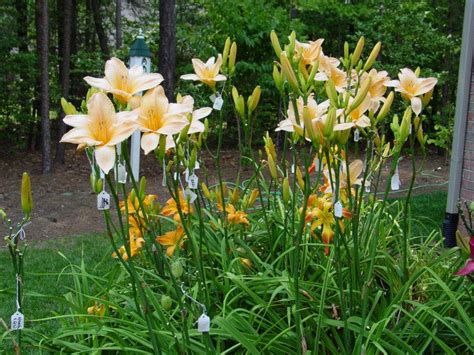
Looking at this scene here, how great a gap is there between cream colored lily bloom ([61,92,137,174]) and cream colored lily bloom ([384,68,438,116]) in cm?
88

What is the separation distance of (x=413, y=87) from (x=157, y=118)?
0.86 metres

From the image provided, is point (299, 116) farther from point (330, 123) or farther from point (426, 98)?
point (426, 98)

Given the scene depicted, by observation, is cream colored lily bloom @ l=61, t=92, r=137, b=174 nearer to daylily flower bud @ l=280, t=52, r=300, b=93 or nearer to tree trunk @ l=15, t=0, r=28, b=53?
daylily flower bud @ l=280, t=52, r=300, b=93

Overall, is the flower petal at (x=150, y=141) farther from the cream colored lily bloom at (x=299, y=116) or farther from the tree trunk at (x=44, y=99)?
the tree trunk at (x=44, y=99)

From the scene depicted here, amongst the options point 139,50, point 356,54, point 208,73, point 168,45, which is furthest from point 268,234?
point 168,45

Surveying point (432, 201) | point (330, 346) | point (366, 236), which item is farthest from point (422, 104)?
point (432, 201)

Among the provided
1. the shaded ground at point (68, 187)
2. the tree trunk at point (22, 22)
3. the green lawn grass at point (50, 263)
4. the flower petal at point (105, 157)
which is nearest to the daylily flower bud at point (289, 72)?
the flower petal at point (105, 157)

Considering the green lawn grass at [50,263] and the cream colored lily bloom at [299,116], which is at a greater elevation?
the cream colored lily bloom at [299,116]

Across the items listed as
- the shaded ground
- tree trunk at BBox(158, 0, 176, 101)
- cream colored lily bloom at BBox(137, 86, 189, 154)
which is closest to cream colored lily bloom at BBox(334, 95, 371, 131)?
cream colored lily bloom at BBox(137, 86, 189, 154)

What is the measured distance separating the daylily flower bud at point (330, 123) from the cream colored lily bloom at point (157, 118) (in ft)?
1.09

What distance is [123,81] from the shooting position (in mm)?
1564

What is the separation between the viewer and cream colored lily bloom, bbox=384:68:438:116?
74.8 inches

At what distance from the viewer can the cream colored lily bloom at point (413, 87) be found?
1899mm

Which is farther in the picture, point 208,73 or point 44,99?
point 44,99
